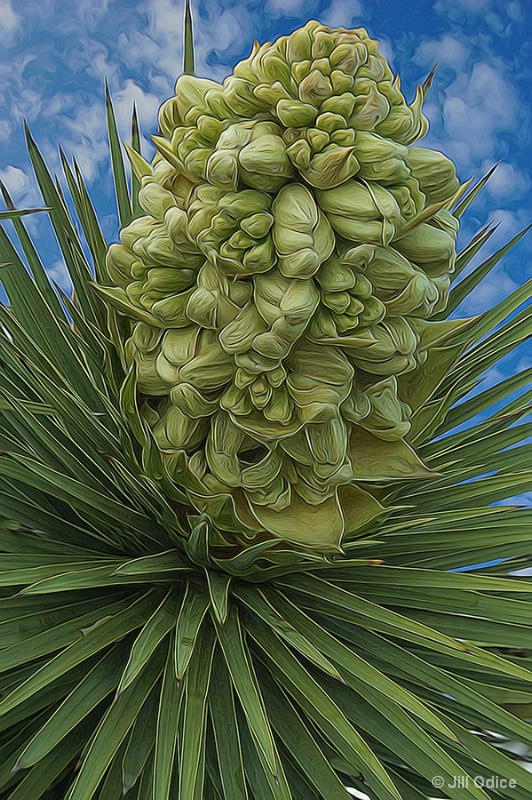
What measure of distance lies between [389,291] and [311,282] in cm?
9

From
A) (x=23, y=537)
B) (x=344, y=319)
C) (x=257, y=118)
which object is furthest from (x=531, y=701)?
(x=257, y=118)

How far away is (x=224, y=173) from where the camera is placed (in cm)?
82

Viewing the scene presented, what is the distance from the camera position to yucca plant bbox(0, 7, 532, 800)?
845 mm

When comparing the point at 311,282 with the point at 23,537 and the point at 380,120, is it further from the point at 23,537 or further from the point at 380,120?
the point at 23,537

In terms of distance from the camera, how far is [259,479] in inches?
37.0

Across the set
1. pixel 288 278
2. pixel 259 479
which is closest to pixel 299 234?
pixel 288 278

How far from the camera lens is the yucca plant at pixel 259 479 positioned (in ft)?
2.77

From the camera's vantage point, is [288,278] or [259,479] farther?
[259,479]

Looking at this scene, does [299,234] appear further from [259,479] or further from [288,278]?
[259,479]

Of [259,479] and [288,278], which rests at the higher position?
[288,278]

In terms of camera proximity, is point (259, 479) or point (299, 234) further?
point (259, 479)

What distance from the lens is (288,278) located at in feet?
2.73

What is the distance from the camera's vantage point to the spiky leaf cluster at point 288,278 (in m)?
0.83

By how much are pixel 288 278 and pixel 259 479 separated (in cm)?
25
